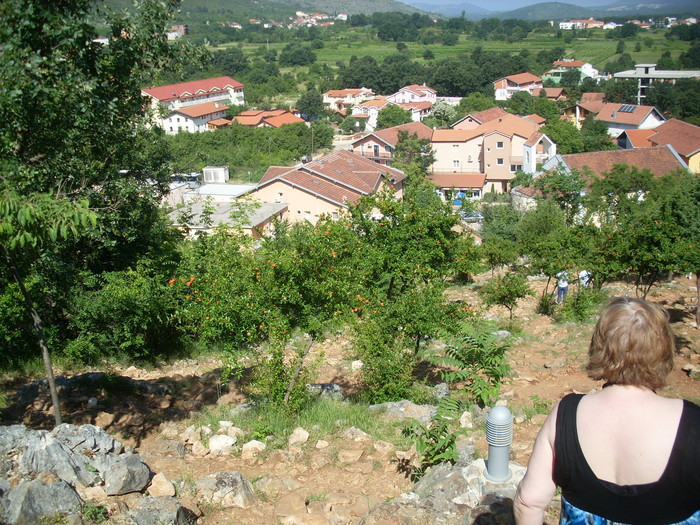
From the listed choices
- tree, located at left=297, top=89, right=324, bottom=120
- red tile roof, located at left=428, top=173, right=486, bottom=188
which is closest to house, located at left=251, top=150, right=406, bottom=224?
red tile roof, located at left=428, top=173, right=486, bottom=188

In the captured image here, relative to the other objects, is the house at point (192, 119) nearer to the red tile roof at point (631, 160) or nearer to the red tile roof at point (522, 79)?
the red tile roof at point (522, 79)

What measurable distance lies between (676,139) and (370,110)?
41.3 meters

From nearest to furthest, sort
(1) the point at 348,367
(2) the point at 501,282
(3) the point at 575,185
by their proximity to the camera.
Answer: (1) the point at 348,367, (2) the point at 501,282, (3) the point at 575,185

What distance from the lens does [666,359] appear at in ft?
7.40

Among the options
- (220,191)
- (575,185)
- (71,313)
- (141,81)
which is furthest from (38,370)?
(575,185)

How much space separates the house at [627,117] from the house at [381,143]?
2023cm

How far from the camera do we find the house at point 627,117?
57312mm

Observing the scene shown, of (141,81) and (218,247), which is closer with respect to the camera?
(218,247)

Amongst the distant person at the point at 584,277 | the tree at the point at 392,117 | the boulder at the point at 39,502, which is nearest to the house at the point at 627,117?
the tree at the point at 392,117

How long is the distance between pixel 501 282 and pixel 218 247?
846 cm

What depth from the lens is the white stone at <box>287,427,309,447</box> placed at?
6.71 metres

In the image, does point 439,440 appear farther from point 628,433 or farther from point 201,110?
point 201,110

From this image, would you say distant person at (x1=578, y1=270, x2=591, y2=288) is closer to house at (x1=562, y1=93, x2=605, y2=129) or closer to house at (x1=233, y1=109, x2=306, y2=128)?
house at (x1=233, y1=109, x2=306, y2=128)

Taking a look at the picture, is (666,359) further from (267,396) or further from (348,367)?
(348,367)
